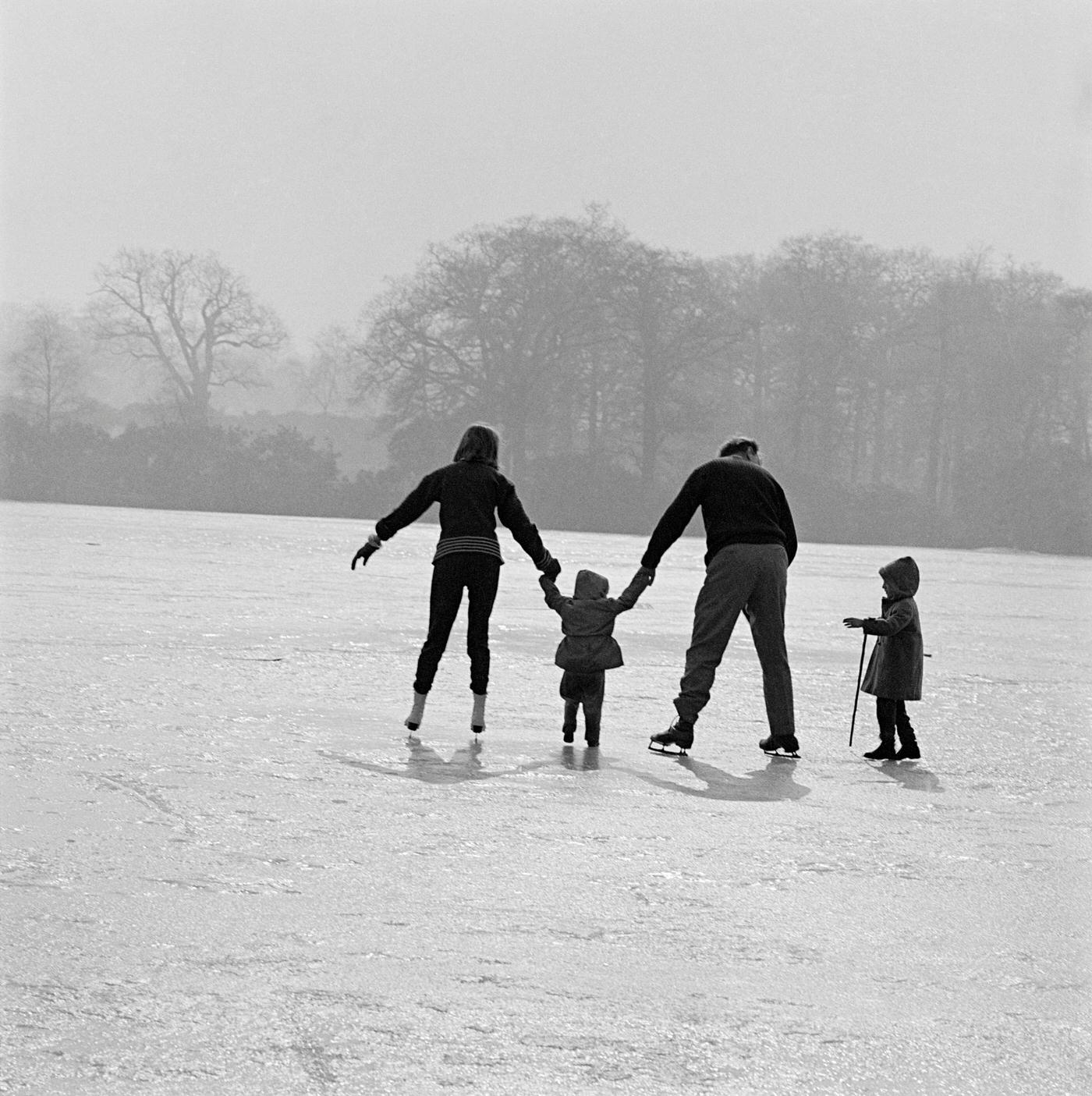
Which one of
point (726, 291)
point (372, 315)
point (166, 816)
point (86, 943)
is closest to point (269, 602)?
point (166, 816)

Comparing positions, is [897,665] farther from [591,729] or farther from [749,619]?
[591,729]

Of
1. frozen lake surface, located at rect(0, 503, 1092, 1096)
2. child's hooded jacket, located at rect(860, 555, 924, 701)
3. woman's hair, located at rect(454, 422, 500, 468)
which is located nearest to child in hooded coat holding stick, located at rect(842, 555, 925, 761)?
child's hooded jacket, located at rect(860, 555, 924, 701)

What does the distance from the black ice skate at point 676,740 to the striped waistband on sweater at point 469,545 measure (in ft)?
4.22

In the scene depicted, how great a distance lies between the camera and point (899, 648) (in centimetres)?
914

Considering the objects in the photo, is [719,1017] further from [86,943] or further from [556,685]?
[556,685]

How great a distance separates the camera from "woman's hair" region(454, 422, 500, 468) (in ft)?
30.7

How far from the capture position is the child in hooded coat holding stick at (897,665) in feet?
29.7

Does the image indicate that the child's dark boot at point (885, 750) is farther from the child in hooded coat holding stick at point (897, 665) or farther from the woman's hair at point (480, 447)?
the woman's hair at point (480, 447)

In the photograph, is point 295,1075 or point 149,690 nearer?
point 295,1075

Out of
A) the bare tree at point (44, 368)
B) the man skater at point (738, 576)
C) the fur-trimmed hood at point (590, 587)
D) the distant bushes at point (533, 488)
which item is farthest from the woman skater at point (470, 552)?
the bare tree at point (44, 368)

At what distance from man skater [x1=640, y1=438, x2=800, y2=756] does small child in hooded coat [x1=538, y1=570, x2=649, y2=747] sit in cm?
34

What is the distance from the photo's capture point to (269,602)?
18438 mm

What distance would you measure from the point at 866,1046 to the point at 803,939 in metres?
1.01

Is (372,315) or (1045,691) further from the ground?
(372,315)
